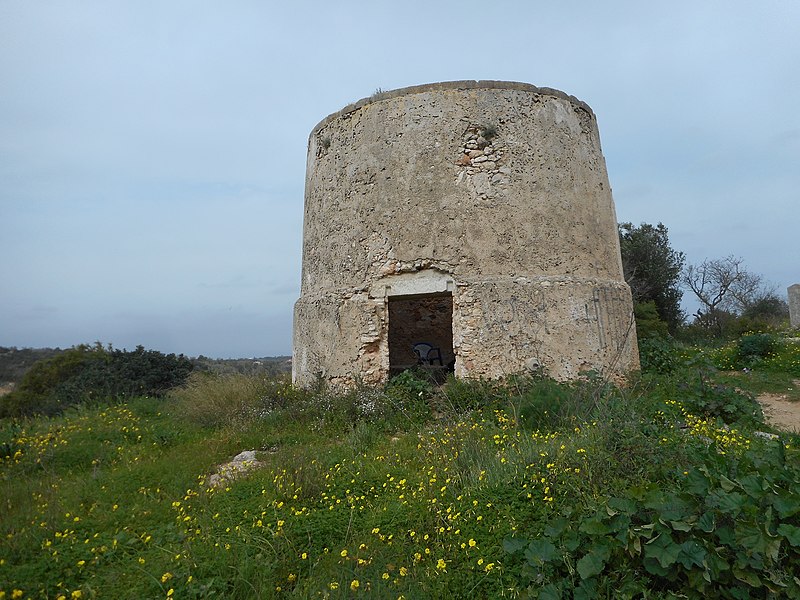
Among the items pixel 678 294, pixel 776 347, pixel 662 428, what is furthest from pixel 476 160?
pixel 678 294

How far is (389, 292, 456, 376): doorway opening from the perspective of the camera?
1060 centimetres

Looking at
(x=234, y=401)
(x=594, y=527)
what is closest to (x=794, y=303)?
(x=234, y=401)

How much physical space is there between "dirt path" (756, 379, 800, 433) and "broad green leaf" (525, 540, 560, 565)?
4.51 metres

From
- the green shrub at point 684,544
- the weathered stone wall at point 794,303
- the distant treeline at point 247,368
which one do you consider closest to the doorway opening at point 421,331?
the distant treeline at point 247,368

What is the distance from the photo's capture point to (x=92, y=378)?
9539 millimetres

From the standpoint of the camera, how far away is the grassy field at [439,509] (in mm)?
2447

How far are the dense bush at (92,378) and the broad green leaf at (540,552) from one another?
783 cm

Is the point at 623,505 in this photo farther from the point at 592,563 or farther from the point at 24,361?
the point at 24,361

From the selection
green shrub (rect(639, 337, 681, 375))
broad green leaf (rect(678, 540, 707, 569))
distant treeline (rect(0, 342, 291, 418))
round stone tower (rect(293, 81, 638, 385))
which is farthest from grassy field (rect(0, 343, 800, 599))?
distant treeline (rect(0, 342, 291, 418))

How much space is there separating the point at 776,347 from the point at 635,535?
10.8 m

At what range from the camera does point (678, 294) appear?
19797 millimetres

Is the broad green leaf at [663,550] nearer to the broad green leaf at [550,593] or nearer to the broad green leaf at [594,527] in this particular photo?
the broad green leaf at [594,527]

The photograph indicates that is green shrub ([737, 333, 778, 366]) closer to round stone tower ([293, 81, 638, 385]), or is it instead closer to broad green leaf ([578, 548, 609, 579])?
round stone tower ([293, 81, 638, 385])

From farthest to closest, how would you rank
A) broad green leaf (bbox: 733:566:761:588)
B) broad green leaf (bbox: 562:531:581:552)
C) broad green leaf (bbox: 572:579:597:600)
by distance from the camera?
broad green leaf (bbox: 562:531:581:552)
broad green leaf (bbox: 572:579:597:600)
broad green leaf (bbox: 733:566:761:588)
